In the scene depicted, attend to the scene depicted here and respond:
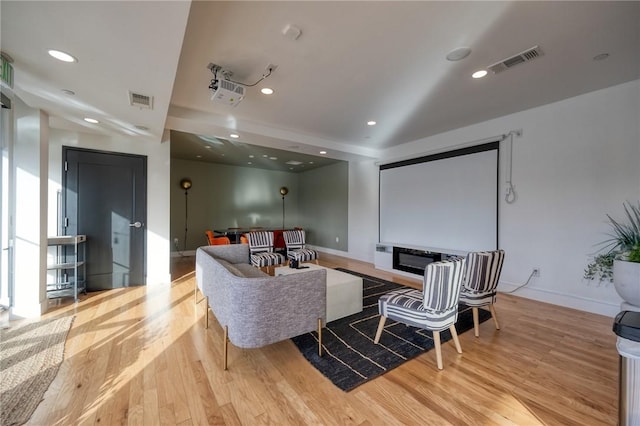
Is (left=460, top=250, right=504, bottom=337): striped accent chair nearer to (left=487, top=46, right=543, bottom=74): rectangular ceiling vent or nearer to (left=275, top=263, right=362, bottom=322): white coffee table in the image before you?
(left=275, top=263, right=362, bottom=322): white coffee table

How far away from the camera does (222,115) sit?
398 centimetres

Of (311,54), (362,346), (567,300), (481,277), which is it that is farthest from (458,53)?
(567,300)

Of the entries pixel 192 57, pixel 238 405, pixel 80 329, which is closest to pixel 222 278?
pixel 238 405

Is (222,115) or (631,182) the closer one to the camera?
(631,182)

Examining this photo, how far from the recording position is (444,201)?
4.86 metres

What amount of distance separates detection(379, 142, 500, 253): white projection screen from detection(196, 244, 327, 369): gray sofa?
129 inches

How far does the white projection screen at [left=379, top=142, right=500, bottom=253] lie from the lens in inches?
169

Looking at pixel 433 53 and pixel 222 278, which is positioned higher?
pixel 433 53

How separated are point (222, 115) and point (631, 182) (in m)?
5.34

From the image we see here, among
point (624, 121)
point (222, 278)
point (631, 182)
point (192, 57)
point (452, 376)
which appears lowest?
point (452, 376)

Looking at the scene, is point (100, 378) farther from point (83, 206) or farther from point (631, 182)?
point (631, 182)

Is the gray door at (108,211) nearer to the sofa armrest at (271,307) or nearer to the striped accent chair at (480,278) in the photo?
the sofa armrest at (271,307)

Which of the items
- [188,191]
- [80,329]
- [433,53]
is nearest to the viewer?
[433,53]

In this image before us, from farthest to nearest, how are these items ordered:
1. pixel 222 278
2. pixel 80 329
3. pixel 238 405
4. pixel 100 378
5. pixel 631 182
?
pixel 631 182
pixel 80 329
pixel 222 278
pixel 100 378
pixel 238 405
